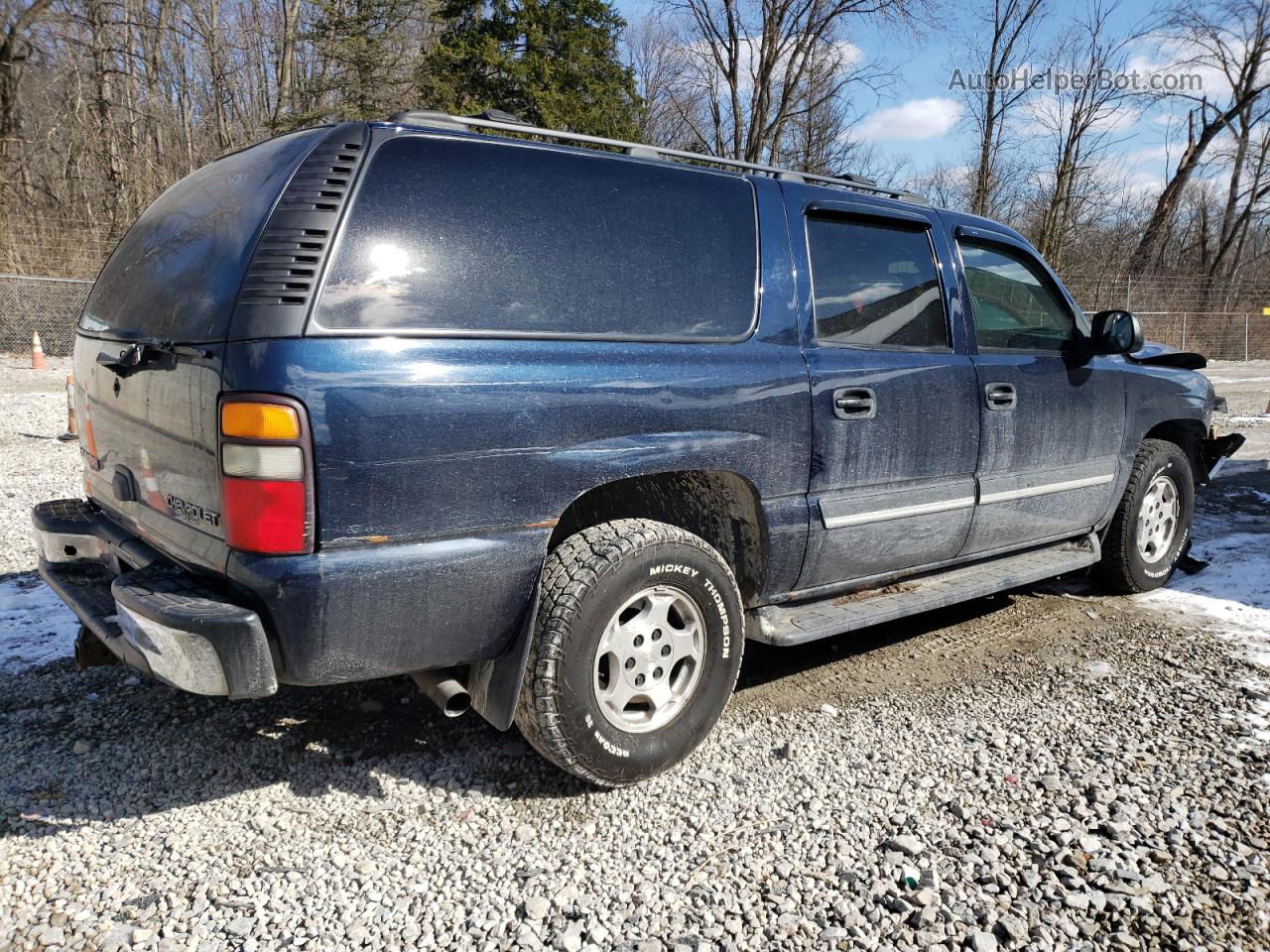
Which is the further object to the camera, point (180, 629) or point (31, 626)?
point (31, 626)

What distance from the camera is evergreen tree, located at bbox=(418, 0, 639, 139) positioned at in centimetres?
2244

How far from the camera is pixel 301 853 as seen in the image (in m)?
2.58

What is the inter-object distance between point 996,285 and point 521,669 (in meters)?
2.94

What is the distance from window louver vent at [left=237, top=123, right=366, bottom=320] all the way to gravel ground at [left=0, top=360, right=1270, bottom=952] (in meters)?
1.54

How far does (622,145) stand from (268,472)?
170 cm

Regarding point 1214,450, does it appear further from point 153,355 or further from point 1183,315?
point 1183,315

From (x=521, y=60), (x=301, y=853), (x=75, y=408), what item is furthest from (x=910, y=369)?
(x=521, y=60)

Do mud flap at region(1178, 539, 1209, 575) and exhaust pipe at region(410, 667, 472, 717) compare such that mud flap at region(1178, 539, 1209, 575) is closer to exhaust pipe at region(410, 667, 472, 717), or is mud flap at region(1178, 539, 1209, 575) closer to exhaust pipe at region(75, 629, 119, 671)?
exhaust pipe at region(410, 667, 472, 717)

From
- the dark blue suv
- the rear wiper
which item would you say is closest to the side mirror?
the dark blue suv

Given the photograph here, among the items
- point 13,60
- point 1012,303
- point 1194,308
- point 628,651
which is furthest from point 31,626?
point 1194,308

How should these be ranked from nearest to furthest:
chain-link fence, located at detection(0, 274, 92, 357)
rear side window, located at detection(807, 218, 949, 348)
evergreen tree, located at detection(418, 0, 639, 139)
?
1. rear side window, located at detection(807, 218, 949, 348)
2. chain-link fence, located at detection(0, 274, 92, 357)
3. evergreen tree, located at detection(418, 0, 639, 139)

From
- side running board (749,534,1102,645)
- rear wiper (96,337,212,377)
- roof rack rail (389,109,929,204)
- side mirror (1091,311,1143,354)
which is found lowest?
side running board (749,534,1102,645)

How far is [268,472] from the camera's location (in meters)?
2.24

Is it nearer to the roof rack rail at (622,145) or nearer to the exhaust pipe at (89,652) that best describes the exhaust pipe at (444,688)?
the exhaust pipe at (89,652)
